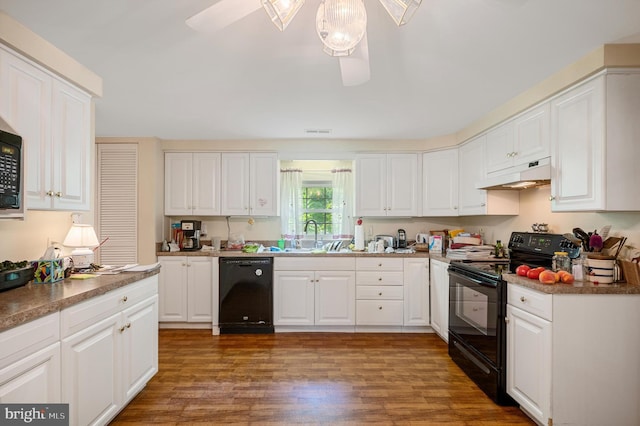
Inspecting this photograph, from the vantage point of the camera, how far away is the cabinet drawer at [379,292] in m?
3.77

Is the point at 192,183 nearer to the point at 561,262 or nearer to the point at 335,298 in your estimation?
the point at 335,298

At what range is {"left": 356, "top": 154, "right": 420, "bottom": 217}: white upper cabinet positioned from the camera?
4113 millimetres

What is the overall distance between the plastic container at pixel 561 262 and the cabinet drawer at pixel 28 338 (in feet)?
9.38

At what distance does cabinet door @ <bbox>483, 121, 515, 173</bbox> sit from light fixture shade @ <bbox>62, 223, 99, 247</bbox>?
323 centimetres

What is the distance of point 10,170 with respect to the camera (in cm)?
158

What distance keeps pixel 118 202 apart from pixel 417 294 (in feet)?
11.8

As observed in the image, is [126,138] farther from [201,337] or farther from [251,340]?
[251,340]

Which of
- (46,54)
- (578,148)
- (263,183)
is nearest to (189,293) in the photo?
(263,183)

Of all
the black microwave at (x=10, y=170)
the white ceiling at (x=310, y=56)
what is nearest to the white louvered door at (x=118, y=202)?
the white ceiling at (x=310, y=56)

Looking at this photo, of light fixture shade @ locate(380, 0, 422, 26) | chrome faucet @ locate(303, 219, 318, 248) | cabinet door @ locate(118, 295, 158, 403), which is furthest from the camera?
chrome faucet @ locate(303, 219, 318, 248)

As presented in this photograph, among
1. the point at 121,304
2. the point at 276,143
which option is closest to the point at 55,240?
the point at 121,304

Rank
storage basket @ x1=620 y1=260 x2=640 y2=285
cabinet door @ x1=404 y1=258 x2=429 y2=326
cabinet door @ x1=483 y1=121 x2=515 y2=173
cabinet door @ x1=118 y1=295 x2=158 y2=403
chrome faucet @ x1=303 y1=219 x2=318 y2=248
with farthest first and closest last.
Answer: chrome faucet @ x1=303 y1=219 x2=318 y2=248 → cabinet door @ x1=404 y1=258 x2=429 y2=326 → cabinet door @ x1=483 y1=121 x2=515 y2=173 → cabinet door @ x1=118 y1=295 x2=158 y2=403 → storage basket @ x1=620 y1=260 x2=640 y2=285

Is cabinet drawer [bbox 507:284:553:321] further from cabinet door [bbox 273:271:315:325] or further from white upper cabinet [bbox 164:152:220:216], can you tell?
white upper cabinet [bbox 164:152:220:216]

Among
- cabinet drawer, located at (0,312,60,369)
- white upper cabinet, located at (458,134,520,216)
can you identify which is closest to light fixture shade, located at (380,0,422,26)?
cabinet drawer, located at (0,312,60,369)
